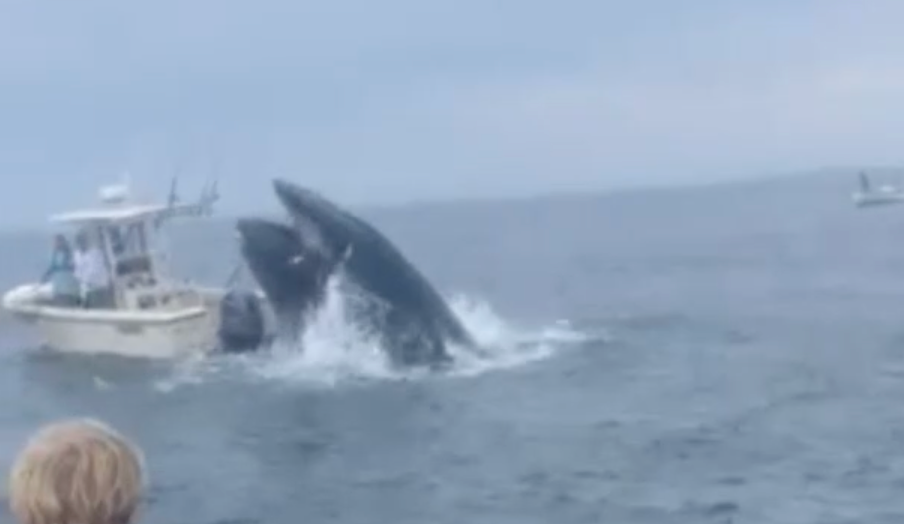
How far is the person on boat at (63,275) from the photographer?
4869 cm

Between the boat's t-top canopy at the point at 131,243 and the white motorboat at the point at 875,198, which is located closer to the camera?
the boat's t-top canopy at the point at 131,243

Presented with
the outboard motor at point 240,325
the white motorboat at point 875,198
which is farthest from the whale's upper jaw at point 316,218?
the white motorboat at point 875,198

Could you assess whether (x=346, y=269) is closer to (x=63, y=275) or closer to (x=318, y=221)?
(x=318, y=221)

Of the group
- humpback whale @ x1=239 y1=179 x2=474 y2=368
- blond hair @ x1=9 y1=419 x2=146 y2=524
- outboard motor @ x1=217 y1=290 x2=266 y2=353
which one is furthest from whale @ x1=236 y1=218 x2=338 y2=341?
blond hair @ x1=9 y1=419 x2=146 y2=524

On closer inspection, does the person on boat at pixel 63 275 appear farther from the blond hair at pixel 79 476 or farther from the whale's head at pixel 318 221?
the blond hair at pixel 79 476

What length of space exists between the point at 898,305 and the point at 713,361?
15.3 m

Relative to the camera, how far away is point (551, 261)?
109 metres

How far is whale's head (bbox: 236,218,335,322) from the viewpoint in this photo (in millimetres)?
43438

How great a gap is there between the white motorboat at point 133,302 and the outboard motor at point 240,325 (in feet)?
0.78

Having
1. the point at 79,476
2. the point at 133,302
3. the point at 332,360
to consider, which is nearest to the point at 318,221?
the point at 332,360

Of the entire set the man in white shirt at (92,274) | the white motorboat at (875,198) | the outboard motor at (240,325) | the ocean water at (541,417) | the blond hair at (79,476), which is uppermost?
the blond hair at (79,476)

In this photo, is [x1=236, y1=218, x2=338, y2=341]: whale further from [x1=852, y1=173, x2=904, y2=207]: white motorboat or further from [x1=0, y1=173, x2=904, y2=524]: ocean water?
[x1=852, y1=173, x2=904, y2=207]: white motorboat

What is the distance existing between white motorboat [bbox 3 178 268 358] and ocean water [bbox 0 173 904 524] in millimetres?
520

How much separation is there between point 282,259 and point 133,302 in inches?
221
